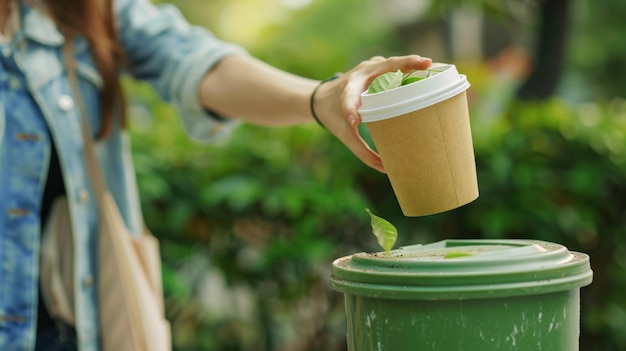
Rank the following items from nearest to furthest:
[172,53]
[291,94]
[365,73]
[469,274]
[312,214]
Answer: [469,274] → [365,73] → [291,94] → [172,53] → [312,214]

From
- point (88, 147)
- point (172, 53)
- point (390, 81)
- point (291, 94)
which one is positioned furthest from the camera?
point (172, 53)

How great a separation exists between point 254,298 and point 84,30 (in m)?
1.76

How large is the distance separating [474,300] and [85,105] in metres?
1.10

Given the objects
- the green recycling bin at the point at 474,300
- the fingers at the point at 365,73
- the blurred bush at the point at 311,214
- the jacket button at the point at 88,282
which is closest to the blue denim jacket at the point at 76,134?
the jacket button at the point at 88,282

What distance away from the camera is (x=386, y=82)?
4.68 feet

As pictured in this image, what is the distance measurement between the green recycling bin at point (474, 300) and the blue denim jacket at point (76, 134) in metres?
0.79

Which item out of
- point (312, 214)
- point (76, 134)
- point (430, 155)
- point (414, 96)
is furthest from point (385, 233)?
point (312, 214)

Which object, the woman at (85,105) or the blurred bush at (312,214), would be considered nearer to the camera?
the woman at (85,105)

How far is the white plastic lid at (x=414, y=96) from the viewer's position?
1393mm

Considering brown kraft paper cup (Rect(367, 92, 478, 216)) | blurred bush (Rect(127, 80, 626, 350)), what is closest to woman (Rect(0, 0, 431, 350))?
brown kraft paper cup (Rect(367, 92, 478, 216))

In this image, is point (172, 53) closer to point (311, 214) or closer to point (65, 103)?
point (65, 103)

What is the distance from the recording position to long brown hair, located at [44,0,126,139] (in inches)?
77.3

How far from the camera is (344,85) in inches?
62.0

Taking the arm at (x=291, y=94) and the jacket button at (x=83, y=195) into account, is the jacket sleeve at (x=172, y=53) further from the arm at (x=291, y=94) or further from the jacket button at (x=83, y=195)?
the jacket button at (x=83, y=195)
